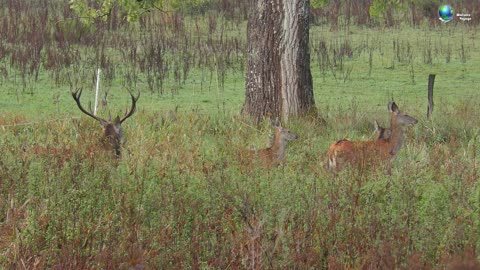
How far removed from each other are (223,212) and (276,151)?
99.3 inches

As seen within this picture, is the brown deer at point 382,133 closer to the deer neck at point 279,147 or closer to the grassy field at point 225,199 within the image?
the grassy field at point 225,199

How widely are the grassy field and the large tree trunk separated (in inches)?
18.0

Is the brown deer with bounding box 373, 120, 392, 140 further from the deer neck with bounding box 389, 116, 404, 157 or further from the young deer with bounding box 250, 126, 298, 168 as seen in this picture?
the young deer with bounding box 250, 126, 298, 168

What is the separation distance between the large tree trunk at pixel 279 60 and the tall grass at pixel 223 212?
2.72m

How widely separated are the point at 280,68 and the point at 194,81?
15.3 ft

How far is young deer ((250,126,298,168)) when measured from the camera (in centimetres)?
854

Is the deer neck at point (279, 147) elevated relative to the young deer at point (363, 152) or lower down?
lower down

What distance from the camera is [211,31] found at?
2131 cm

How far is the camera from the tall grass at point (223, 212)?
5.82 meters

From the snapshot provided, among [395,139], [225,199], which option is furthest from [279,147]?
[225,199]

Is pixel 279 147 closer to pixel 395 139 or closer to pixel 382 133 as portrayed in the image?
pixel 382 133

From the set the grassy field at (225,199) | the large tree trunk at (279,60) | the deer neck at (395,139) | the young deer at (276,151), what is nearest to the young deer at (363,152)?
the deer neck at (395,139)

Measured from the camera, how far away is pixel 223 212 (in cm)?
666

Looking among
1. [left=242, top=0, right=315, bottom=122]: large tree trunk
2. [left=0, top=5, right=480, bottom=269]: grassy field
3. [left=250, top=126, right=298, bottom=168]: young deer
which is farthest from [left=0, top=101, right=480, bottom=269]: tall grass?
[left=242, top=0, right=315, bottom=122]: large tree trunk
